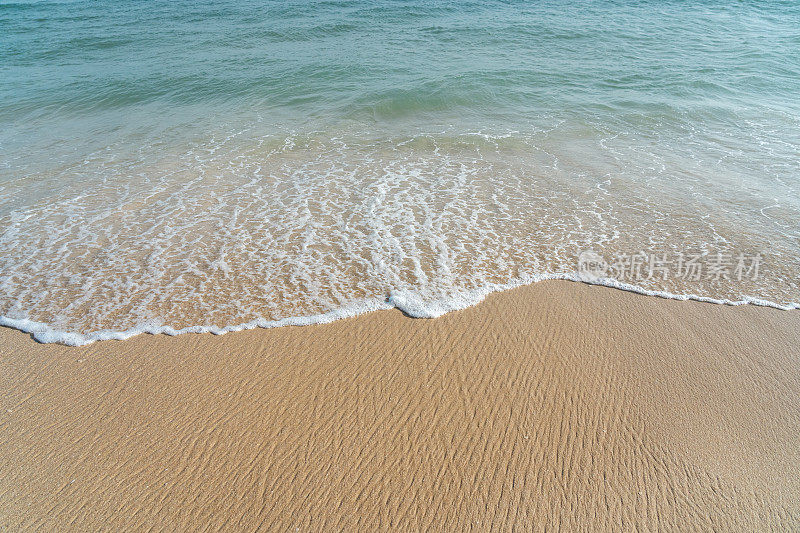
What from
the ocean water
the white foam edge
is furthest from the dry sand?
the ocean water

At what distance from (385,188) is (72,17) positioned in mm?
26170

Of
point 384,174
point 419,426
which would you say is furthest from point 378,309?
point 384,174

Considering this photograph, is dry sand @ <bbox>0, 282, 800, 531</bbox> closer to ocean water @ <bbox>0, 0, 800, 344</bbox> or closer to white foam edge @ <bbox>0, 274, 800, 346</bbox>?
white foam edge @ <bbox>0, 274, 800, 346</bbox>

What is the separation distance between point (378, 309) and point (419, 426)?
1473 millimetres

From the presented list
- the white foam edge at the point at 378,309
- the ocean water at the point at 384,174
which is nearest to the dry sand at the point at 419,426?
the white foam edge at the point at 378,309

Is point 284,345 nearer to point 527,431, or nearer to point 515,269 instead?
point 527,431

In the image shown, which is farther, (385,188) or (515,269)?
(385,188)

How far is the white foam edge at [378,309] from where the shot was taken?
166 inches

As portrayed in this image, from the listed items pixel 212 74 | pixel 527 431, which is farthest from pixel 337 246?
pixel 212 74

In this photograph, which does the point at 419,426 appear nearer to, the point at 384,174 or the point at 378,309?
the point at 378,309

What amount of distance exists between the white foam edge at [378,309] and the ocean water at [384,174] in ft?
0.10

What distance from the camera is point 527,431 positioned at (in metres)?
3.30

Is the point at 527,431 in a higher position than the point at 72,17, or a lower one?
lower

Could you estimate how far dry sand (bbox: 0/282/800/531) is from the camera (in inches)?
111
